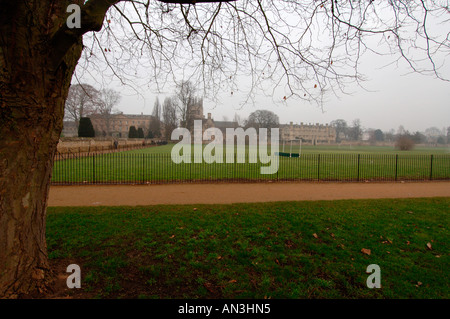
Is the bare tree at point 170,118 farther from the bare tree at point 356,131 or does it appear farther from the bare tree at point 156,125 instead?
the bare tree at point 356,131

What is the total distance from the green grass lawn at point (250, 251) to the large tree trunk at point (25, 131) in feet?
2.41

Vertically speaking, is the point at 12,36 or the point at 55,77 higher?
the point at 12,36

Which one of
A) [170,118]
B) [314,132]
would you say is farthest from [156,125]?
[314,132]

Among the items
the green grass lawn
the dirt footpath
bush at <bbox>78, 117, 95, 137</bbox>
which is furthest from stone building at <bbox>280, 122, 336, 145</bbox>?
the green grass lawn

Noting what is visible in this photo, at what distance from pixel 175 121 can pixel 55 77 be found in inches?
2252

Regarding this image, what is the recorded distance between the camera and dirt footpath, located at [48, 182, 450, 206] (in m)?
7.27

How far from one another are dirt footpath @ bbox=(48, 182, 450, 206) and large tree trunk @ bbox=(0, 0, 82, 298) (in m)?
4.29

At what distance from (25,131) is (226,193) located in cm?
669

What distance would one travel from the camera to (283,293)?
2814mm

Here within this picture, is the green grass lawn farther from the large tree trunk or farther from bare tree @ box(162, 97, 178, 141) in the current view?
bare tree @ box(162, 97, 178, 141)

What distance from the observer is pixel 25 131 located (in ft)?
7.80

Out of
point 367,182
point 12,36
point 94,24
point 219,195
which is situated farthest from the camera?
point 367,182
